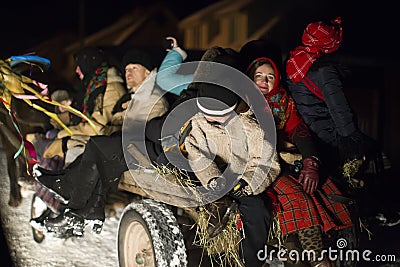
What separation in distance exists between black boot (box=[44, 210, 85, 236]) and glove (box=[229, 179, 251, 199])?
0.79 meters

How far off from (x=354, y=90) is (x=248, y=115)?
7.55ft

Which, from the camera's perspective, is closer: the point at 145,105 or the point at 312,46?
the point at 312,46

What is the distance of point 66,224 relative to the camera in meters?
2.26

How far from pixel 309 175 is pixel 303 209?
5.1 inches

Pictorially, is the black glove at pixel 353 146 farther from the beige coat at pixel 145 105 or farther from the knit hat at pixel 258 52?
the beige coat at pixel 145 105

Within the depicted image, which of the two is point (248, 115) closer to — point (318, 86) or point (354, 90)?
point (318, 86)

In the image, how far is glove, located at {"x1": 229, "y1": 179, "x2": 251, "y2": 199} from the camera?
1.71 m

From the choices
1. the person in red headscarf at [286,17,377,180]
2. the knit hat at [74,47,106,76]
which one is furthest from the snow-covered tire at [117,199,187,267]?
the knit hat at [74,47,106,76]

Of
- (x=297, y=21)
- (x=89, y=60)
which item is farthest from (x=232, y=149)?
(x=297, y=21)

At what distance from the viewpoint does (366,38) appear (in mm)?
4648

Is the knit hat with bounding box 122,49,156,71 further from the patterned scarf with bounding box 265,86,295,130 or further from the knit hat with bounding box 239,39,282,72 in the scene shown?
the patterned scarf with bounding box 265,86,295,130

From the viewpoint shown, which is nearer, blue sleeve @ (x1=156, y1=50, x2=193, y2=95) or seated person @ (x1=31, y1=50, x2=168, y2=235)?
seated person @ (x1=31, y1=50, x2=168, y2=235)

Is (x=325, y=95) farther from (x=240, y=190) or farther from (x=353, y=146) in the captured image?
(x=240, y=190)

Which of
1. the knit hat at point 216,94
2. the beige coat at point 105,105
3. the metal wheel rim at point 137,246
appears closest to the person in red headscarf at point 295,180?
the knit hat at point 216,94
